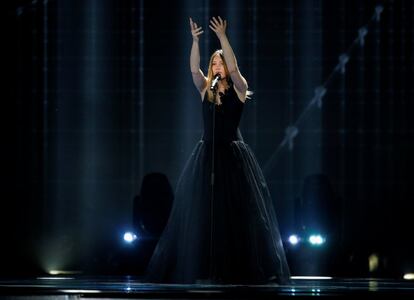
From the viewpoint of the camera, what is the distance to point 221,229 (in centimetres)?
471

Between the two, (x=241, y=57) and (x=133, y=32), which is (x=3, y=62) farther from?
(x=241, y=57)

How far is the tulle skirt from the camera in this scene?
4.66m

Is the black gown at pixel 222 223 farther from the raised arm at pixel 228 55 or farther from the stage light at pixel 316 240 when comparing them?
the stage light at pixel 316 240

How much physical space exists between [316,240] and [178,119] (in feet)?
4.48

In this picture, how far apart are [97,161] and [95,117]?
0.33 metres

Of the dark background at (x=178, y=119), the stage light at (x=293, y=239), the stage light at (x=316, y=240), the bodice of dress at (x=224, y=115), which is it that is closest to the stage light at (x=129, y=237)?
the dark background at (x=178, y=119)

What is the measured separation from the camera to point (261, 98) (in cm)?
745

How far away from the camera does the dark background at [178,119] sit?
7434 millimetres

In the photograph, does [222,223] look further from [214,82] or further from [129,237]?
[129,237]

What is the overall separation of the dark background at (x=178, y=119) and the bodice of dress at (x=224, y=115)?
2653mm

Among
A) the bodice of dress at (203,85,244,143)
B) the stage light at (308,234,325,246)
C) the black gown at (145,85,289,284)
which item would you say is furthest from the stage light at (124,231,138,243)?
the bodice of dress at (203,85,244,143)

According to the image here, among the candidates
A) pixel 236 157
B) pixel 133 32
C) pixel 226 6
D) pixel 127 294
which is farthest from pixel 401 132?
pixel 127 294

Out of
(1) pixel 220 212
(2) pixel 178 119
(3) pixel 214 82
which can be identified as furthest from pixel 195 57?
(2) pixel 178 119

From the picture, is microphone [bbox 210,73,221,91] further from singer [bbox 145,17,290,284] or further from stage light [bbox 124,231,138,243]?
stage light [bbox 124,231,138,243]
